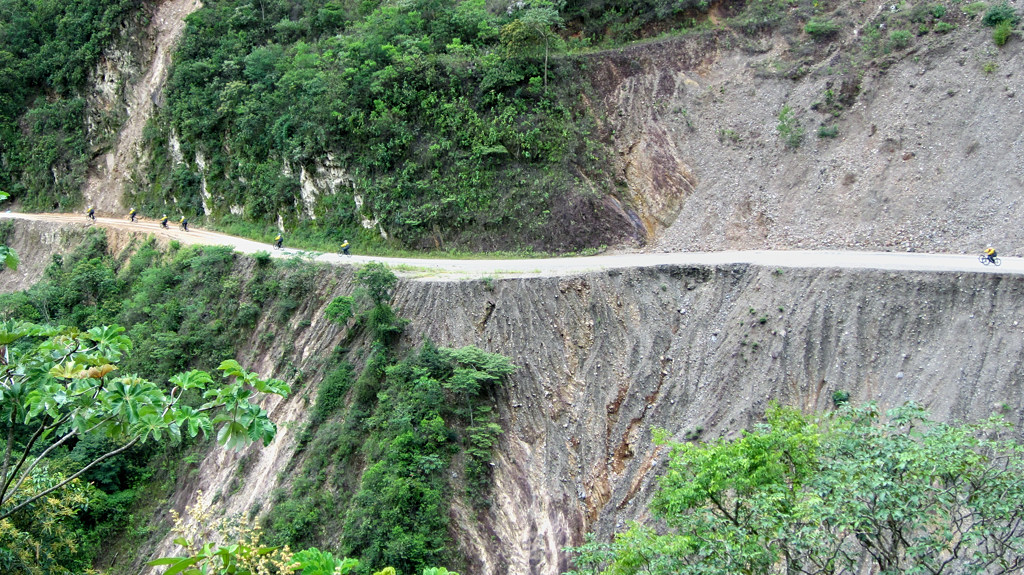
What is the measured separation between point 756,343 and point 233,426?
1934 cm

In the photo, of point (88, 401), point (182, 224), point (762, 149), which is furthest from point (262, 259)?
point (88, 401)

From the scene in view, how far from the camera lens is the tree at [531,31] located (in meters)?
30.5

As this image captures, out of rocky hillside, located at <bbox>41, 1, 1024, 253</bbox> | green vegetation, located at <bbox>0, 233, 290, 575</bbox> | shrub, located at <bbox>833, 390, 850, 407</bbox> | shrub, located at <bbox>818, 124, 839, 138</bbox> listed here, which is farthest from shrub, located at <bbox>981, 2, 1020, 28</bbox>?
green vegetation, located at <bbox>0, 233, 290, 575</bbox>

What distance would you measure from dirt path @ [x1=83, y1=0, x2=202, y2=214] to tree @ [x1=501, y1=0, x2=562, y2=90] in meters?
22.8

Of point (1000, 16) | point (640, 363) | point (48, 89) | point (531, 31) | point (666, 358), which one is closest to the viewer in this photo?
point (640, 363)

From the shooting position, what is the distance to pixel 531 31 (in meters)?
31.1

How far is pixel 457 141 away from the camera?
30.9 metres

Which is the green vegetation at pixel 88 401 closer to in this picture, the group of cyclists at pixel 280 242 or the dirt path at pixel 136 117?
the group of cyclists at pixel 280 242

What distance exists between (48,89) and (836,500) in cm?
5211

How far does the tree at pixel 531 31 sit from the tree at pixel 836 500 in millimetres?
21283

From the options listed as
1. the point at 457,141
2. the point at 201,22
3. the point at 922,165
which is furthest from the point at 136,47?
the point at 922,165

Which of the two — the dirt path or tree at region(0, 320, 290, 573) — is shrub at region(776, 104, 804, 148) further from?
the dirt path

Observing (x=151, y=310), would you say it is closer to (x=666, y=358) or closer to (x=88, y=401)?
(x=666, y=358)

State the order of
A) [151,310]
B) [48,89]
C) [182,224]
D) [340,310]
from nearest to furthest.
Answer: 1. [340,310]
2. [151,310]
3. [182,224]
4. [48,89]
